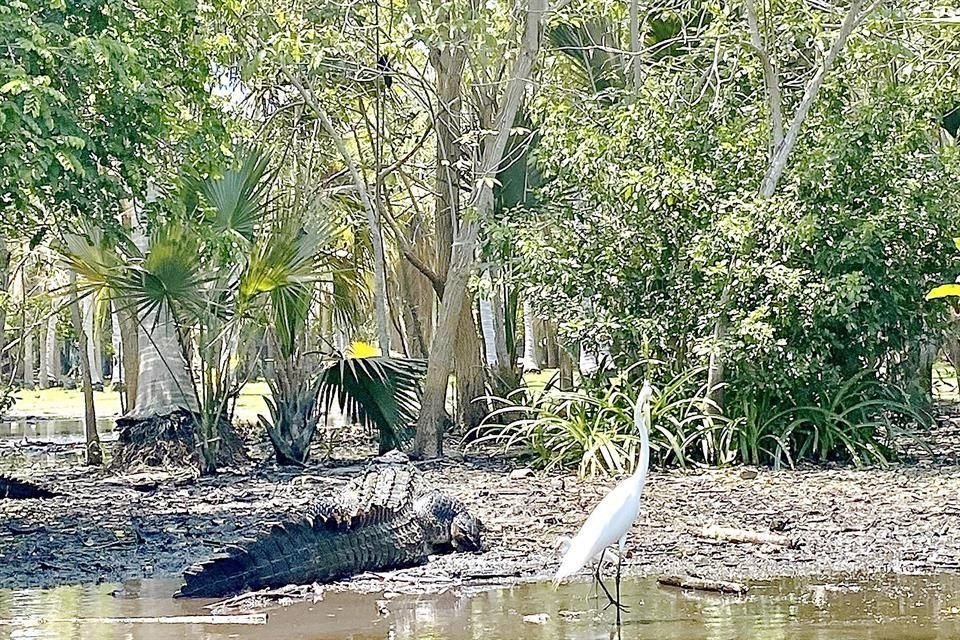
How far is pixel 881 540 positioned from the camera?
8672mm

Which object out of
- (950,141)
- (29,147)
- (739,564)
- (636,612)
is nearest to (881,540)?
(739,564)

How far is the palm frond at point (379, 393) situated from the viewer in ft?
44.9

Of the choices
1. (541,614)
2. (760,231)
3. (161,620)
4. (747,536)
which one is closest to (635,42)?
(760,231)

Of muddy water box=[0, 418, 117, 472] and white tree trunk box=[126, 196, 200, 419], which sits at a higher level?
white tree trunk box=[126, 196, 200, 419]

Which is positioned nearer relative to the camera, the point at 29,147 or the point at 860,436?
the point at 29,147

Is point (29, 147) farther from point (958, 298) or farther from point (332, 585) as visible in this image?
point (958, 298)

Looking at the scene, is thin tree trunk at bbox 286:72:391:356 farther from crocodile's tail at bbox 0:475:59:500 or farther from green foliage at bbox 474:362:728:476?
crocodile's tail at bbox 0:475:59:500

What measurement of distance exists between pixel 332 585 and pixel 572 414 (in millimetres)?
5658

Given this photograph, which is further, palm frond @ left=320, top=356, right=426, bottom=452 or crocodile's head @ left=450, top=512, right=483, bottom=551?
palm frond @ left=320, top=356, right=426, bottom=452

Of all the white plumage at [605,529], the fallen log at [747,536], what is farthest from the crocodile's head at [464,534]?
the white plumage at [605,529]

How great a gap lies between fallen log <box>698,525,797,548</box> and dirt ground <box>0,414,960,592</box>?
58 millimetres

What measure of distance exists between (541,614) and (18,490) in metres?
5.68

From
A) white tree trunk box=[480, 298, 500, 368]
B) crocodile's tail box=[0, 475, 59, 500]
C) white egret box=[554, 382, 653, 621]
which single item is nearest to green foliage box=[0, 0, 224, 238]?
crocodile's tail box=[0, 475, 59, 500]

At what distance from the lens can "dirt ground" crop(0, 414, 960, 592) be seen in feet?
26.5
